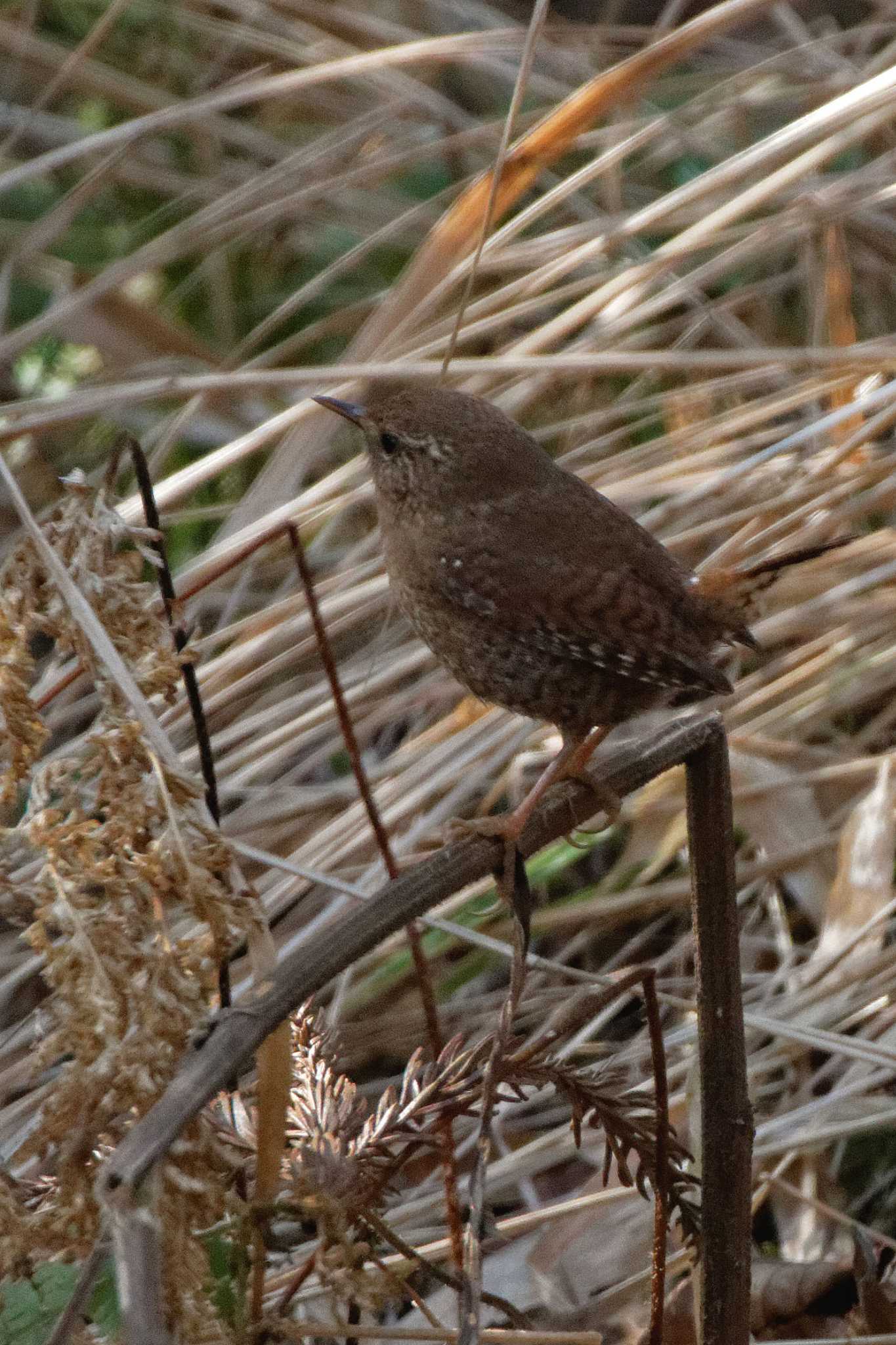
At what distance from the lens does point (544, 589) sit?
6.89 feet

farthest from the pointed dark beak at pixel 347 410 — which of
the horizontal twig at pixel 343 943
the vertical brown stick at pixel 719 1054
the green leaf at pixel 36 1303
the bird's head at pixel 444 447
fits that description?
the green leaf at pixel 36 1303

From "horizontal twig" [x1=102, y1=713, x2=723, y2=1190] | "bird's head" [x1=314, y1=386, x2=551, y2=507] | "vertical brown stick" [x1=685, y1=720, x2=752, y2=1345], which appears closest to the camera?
"horizontal twig" [x1=102, y1=713, x2=723, y2=1190]

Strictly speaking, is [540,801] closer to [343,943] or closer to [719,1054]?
[719,1054]

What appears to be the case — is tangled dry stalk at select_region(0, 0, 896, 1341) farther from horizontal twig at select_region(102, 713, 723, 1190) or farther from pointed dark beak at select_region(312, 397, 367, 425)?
pointed dark beak at select_region(312, 397, 367, 425)

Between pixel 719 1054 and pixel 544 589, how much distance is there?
72 cm

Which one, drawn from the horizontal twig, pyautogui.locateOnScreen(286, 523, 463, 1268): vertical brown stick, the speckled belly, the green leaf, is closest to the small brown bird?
the speckled belly

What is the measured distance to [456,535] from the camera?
7.17 feet

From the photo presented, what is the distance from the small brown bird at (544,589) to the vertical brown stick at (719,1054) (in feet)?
1.35

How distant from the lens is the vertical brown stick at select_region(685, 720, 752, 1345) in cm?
160

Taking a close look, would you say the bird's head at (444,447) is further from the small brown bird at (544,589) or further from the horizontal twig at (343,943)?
the horizontal twig at (343,943)

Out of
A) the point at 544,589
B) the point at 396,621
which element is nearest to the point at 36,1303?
the point at 544,589

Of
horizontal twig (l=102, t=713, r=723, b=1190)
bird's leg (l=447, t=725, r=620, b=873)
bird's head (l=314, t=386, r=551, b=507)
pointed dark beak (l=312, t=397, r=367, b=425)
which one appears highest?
pointed dark beak (l=312, t=397, r=367, b=425)

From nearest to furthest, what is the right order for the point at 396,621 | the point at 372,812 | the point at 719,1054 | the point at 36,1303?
1. the point at 36,1303
2. the point at 719,1054
3. the point at 372,812
4. the point at 396,621

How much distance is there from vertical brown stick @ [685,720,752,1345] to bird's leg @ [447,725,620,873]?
0.37ft
